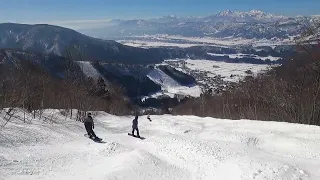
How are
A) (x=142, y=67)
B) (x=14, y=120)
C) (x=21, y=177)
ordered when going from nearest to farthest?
(x=21, y=177) < (x=14, y=120) < (x=142, y=67)

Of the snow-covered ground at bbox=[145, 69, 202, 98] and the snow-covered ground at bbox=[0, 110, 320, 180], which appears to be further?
the snow-covered ground at bbox=[145, 69, 202, 98]

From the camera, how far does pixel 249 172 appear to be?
13.8 m

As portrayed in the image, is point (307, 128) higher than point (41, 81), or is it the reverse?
point (41, 81)

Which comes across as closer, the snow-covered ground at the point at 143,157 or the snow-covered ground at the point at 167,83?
the snow-covered ground at the point at 143,157

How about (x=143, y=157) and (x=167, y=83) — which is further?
(x=167, y=83)

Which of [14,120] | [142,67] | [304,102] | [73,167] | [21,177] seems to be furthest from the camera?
[142,67]

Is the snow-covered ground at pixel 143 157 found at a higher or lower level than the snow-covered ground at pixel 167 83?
higher

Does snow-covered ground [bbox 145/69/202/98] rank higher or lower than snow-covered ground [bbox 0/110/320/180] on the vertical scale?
lower

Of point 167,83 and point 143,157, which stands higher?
point 143,157

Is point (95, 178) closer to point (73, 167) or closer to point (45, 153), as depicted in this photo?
point (73, 167)

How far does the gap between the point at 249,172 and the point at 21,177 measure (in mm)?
7759

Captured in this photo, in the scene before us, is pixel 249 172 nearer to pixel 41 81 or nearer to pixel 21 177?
pixel 21 177

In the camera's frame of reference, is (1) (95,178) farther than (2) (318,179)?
No

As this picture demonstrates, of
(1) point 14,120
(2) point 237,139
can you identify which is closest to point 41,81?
(1) point 14,120
